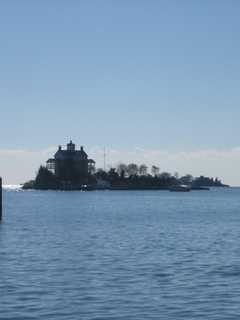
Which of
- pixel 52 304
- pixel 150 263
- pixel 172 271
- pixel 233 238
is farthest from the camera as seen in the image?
pixel 233 238

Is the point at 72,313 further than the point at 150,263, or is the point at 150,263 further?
the point at 150,263

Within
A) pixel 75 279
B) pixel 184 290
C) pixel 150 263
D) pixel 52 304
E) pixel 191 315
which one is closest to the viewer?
pixel 191 315

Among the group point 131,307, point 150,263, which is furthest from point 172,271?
point 131,307

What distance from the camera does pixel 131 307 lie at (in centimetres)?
2866

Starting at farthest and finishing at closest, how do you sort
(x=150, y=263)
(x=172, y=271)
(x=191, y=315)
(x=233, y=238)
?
(x=233, y=238)
(x=150, y=263)
(x=172, y=271)
(x=191, y=315)

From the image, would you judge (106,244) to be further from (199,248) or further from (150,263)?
(150,263)

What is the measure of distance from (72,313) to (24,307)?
6.58 feet

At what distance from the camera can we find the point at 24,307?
28.3 meters

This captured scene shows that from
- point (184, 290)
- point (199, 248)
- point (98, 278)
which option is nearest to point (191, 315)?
point (184, 290)

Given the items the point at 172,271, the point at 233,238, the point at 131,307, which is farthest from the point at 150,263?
the point at 233,238

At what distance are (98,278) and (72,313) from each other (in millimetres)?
8635

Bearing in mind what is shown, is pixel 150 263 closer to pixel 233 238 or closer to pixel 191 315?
pixel 191 315

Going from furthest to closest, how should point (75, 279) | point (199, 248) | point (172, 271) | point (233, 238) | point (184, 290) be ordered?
point (233, 238)
point (199, 248)
point (172, 271)
point (75, 279)
point (184, 290)

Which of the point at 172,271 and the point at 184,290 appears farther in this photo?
the point at 172,271
